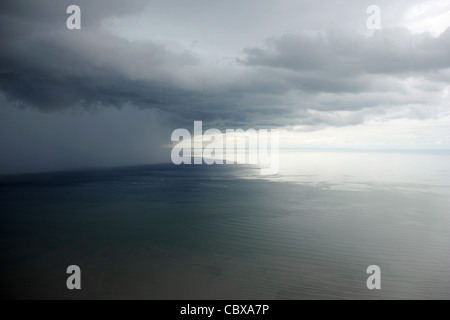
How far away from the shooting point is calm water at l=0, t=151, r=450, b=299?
66.7 ft

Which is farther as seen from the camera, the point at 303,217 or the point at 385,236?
the point at 303,217

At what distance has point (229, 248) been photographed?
1152 inches

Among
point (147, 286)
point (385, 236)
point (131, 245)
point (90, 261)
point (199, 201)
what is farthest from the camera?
point (199, 201)

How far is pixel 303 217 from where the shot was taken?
42.3 m

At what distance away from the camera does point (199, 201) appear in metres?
58.2

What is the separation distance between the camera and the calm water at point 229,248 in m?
20.3

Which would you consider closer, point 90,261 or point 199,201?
point 90,261

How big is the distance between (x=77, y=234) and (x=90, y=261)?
35.9 feet
